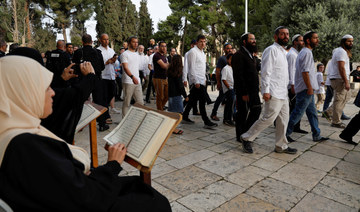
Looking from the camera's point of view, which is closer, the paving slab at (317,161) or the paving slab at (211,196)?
the paving slab at (211,196)

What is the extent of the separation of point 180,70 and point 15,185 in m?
4.41

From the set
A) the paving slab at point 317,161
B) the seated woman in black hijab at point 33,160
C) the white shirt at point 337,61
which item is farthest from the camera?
the white shirt at point 337,61

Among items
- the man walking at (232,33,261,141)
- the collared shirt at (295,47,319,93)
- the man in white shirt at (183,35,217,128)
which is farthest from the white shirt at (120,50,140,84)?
the collared shirt at (295,47,319,93)

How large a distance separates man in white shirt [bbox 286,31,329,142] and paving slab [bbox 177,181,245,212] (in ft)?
7.88

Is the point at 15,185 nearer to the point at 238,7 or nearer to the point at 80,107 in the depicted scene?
the point at 80,107

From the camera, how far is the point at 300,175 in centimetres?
319

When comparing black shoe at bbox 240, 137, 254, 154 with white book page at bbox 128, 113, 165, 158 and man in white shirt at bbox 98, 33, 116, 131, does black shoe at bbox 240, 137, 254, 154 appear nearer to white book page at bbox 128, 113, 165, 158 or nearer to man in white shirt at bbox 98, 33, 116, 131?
white book page at bbox 128, 113, 165, 158

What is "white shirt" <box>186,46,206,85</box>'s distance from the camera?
18.0 feet

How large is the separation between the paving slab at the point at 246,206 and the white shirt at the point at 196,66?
3.30 m

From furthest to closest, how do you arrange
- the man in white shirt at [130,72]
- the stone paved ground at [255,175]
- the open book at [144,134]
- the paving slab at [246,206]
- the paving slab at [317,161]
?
1. the man in white shirt at [130,72]
2. the paving slab at [317,161]
3. the stone paved ground at [255,175]
4. the paving slab at [246,206]
5. the open book at [144,134]

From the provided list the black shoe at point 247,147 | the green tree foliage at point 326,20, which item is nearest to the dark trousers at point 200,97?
the black shoe at point 247,147

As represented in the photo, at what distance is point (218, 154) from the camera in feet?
13.1

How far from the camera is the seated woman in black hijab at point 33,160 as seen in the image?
39.4 inches

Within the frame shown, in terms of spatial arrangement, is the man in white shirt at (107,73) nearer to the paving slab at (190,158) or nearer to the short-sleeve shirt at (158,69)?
the short-sleeve shirt at (158,69)
